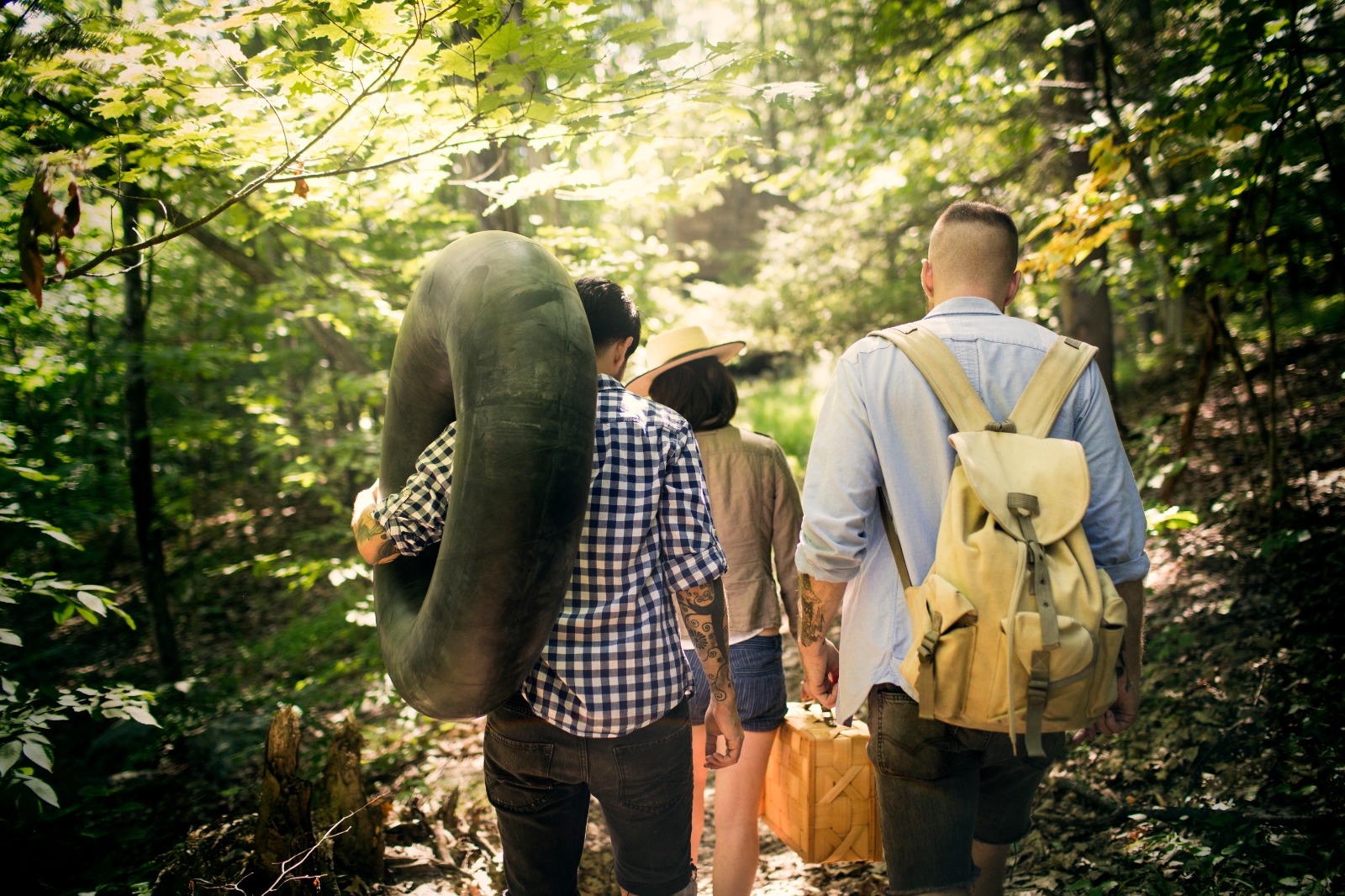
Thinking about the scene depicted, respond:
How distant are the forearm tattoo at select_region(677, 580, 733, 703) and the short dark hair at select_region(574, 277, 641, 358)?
71cm

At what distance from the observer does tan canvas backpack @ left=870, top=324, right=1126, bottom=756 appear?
4.93ft

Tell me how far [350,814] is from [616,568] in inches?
69.7

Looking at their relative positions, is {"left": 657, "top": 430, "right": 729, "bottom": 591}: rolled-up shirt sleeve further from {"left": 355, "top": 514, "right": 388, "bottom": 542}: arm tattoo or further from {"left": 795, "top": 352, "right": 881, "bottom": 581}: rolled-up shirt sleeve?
{"left": 355, "top": 514, "right": 388, "bottom": 542}: arm tattoo

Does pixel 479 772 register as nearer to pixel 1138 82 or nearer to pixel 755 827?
pixel 755 827

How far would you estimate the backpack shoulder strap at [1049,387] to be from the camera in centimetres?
173

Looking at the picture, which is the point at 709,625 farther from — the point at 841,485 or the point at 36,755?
the point at 36,755

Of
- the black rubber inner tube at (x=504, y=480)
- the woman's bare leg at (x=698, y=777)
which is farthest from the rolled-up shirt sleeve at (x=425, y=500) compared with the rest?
the woman's bare leg at (x=698, y=777)

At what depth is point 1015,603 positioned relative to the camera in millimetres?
1502

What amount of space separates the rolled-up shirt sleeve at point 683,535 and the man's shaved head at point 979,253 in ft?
2.89

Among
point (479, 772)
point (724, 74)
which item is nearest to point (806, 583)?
point (724, 74)

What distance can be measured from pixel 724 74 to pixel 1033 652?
2151 mm

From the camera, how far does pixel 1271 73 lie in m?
3.28

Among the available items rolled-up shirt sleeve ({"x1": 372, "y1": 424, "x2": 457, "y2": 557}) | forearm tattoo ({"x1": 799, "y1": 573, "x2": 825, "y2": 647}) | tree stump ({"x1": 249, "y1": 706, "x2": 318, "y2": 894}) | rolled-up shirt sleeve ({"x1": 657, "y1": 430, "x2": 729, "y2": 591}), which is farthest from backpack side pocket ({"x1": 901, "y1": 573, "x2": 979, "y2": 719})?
tree stump ({"x1": 249, "y1": 706, "x2": 318, "y2": 894})

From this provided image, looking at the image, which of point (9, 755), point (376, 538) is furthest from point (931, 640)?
point (9, 755)
